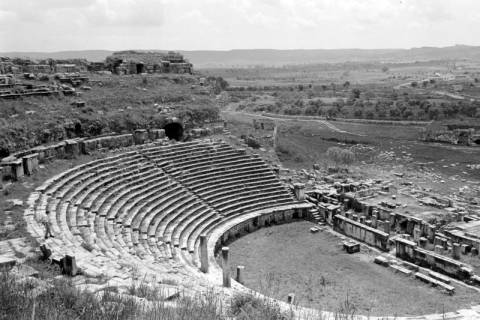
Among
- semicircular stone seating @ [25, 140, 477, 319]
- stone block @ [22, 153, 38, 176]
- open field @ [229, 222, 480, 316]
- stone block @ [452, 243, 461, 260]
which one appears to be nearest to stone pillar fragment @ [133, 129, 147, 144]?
semicircular stone seating @ [25, 140, 477, 319]

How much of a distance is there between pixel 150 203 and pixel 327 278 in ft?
26.9

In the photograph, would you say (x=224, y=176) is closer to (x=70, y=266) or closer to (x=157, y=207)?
(x=157, y=207)

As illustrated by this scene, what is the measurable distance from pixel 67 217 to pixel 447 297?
13519 mm

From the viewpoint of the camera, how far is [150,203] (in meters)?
20.1

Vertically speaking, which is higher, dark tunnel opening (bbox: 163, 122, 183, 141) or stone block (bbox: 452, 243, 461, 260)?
dark tunnel opening (bbox: 163, 122, 183, 141)

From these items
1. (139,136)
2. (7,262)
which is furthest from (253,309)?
(139,136)

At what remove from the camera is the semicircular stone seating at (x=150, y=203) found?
13.6 m

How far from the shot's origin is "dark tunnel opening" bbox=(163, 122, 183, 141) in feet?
92.6

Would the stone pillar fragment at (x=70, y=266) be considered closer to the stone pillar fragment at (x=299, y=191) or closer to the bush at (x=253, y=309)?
the bush at (x=253, y=309)

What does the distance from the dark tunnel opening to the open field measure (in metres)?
9.12

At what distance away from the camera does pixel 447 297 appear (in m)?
16.0

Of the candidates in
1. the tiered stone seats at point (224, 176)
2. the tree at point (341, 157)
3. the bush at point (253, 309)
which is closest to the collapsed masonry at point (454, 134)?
the tree at point (341, 157)

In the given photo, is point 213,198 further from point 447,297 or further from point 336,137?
point 336,137

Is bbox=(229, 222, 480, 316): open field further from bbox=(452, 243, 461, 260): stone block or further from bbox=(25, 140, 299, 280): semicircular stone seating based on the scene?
bbox=(452, 243, 461, 260): stone block
